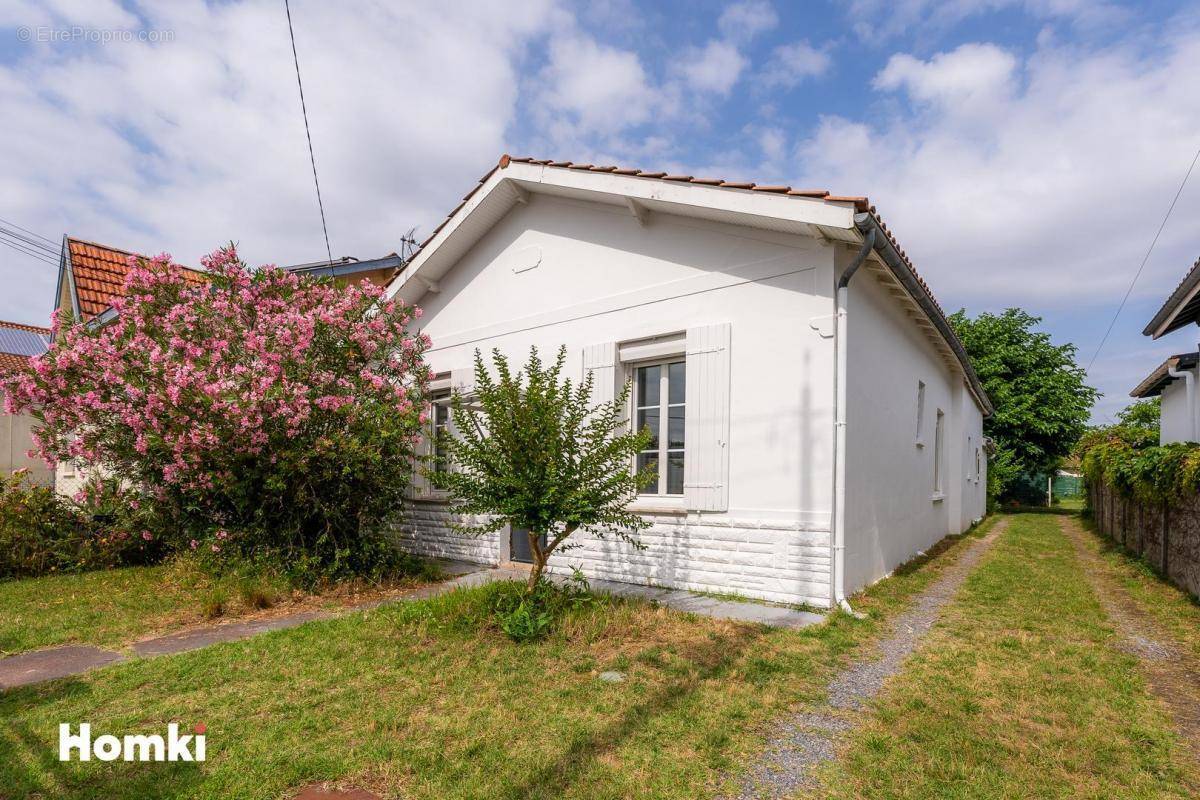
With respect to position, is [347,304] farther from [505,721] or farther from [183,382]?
[505,721]

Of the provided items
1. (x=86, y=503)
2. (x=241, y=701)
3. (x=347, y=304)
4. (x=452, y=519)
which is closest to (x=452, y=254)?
(x=347, y=304)

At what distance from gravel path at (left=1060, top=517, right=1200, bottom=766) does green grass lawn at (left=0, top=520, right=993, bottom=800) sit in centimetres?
181

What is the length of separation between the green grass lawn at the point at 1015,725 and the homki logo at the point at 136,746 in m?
3.11

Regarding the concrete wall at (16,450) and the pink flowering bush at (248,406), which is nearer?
the pink flowering bush at (248,406)

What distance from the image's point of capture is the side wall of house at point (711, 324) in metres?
6.21

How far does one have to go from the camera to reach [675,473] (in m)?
7.24

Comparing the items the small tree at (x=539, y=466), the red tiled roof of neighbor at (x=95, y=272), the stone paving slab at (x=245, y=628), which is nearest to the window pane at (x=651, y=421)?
the stone paving slab at (x=245, y=628)

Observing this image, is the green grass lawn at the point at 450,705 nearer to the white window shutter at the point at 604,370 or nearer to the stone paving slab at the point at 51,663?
the stone paving slab at the point at 51,663

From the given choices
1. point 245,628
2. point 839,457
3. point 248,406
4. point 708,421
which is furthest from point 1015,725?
point 248,406

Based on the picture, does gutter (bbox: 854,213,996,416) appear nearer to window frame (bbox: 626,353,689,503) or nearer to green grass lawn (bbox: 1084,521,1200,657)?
window frame (bbox: 626,353,689,503)

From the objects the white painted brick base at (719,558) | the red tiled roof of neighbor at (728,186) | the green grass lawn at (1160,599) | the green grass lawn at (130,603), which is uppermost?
the red tiled roof of neighbor at (728,186)

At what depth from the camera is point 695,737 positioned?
11.0ft

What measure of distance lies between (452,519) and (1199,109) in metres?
11.2

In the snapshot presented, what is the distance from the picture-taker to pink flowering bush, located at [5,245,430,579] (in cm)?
693
